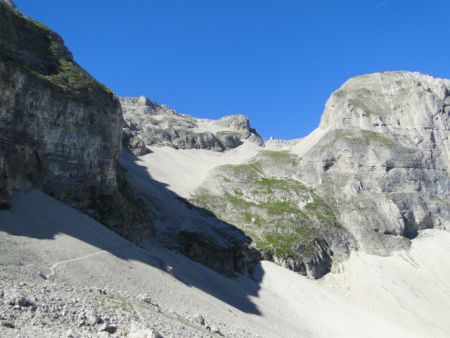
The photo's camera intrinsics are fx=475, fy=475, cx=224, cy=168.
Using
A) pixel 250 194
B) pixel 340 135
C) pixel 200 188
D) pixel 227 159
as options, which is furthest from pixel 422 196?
pixel 227 159

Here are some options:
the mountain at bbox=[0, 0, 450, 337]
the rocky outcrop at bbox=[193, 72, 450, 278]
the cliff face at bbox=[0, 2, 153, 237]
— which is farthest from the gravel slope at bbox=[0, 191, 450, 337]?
the rocky outcrop at bbox=[193, 72, 450, 278]

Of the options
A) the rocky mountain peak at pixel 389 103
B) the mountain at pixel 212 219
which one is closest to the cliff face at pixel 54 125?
the mountain at pixel 212 219

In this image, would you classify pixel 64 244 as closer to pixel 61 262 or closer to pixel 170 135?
pixel 61 262

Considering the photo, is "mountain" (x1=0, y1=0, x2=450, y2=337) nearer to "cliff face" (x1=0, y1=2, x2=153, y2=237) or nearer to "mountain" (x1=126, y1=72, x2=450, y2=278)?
"cliff face" (x1=0, y1=2, x2=153, y2=237)

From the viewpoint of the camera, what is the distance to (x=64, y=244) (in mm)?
44281

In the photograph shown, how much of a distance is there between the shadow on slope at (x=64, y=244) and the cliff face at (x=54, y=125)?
2.73 meters

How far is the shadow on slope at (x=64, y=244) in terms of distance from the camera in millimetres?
40000

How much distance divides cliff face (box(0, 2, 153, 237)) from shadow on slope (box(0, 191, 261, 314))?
2.73 meters

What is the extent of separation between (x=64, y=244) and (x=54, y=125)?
18.7 metres

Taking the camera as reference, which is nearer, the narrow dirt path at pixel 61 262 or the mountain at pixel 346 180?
the narrow dirt path at pixel 61 262

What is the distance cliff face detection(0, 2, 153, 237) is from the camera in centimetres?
5141

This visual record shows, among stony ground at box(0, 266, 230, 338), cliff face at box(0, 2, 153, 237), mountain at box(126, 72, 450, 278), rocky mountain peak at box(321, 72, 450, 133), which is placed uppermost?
rocky mountain peak at box(321, 72, 450, 133)

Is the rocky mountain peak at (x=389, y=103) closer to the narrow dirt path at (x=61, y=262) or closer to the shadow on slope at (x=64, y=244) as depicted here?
the shadow on slope at (x=64, y=244)

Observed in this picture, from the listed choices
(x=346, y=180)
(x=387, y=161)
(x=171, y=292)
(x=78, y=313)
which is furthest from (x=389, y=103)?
(x=78, y=313)
